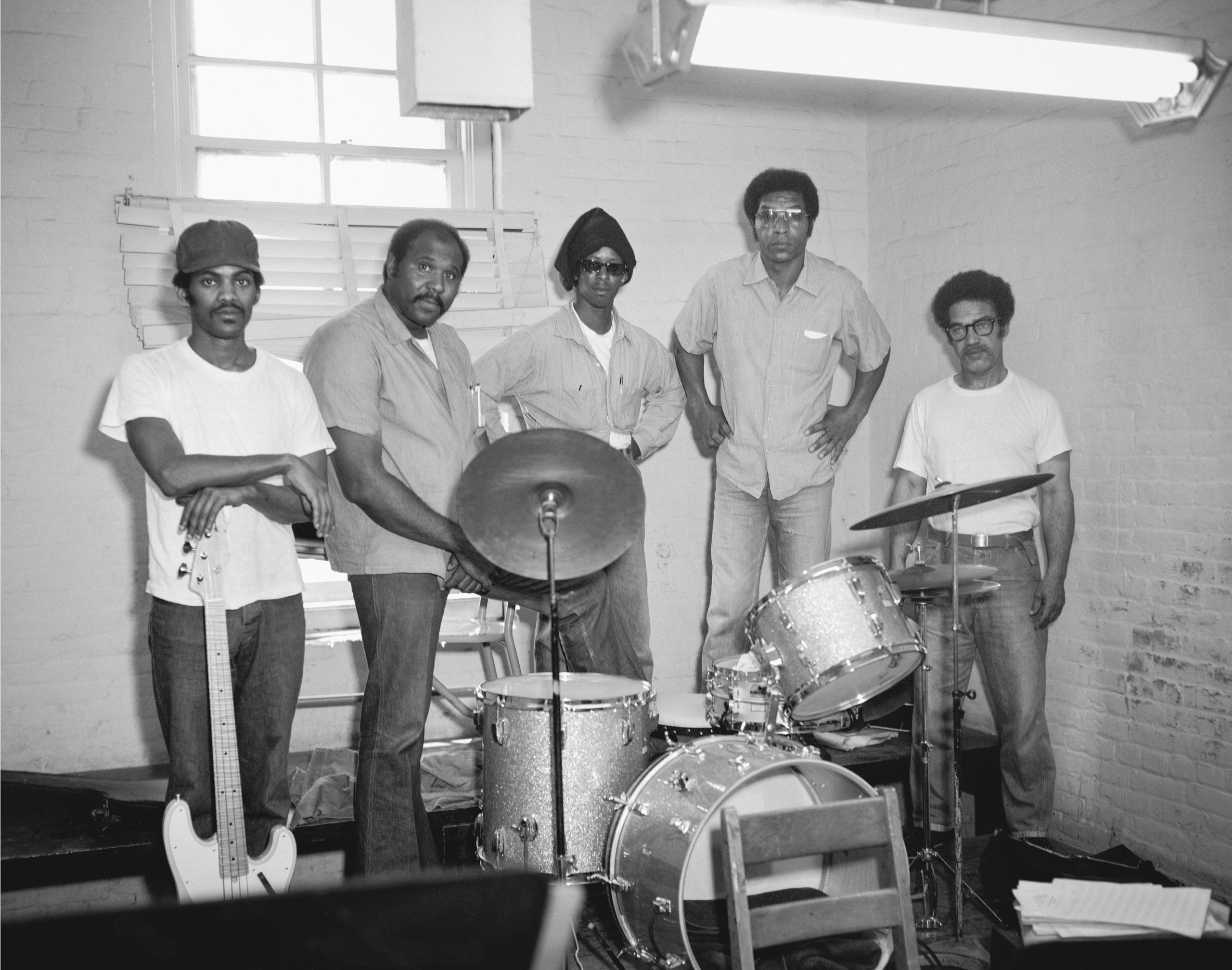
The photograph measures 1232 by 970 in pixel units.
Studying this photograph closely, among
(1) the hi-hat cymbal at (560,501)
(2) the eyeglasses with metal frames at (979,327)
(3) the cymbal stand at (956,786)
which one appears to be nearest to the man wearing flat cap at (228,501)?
(1) the hi-hat cymbal at (560,501)

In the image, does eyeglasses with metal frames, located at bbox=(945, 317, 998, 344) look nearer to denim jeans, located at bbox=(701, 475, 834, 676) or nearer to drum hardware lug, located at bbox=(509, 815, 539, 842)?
denim jeans, located at bbox=(701, 475, 834, 676)

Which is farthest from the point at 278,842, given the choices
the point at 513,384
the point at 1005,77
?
the point at 1005,77

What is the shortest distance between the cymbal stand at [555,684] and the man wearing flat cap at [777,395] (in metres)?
1.52

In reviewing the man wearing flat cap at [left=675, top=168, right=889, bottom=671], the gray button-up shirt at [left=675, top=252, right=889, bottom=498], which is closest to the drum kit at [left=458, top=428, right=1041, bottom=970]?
the man wearing flat cap at [left=675, top=168, right=889, bottom=671]

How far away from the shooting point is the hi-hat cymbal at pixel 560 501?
2.64 meters

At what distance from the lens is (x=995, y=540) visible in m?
3.93

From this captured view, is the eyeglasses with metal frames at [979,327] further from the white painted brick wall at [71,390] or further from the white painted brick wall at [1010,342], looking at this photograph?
the white painted brick wall at [71,390]

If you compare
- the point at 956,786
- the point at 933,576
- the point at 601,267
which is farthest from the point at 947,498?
the point at 601,267

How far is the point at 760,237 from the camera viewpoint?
433cm

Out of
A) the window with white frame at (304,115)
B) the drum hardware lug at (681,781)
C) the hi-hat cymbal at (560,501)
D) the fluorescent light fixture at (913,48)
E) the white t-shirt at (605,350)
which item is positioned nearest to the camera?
the fluorescent light fixture at (913,48)

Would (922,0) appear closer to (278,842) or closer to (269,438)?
(269,438)

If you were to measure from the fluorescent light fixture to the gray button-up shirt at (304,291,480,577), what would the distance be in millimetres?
1231

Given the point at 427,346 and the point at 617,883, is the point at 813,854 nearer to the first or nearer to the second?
the point at 617,883

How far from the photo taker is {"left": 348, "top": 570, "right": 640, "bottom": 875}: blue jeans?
304 centimetres
